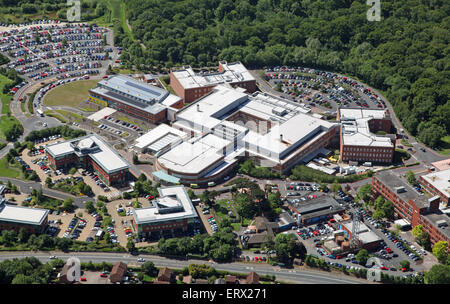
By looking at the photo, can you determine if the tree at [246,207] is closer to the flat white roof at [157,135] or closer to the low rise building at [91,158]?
the low rise building at [91,158]

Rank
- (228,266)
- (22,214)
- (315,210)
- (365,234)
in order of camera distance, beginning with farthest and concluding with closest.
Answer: (315,210), (22,214), (365,234), (228,266)

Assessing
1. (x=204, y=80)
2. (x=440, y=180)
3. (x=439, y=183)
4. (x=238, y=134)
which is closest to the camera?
(x=439, y=183)

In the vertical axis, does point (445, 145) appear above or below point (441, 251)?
above

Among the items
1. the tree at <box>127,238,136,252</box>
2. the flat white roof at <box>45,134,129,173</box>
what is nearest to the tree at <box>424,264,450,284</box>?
the tree at <box>127,238,136,252</box>

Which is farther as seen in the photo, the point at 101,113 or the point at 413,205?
the point at 101,113

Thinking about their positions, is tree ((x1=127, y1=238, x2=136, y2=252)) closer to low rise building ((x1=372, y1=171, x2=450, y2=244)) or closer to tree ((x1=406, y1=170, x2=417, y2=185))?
low rise building ((x1=372, y1=171, x2=450, y2=244))

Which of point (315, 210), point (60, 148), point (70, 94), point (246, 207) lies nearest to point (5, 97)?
point (70, 94)

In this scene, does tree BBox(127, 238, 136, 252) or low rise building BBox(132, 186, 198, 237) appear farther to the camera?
low rise building BBox(132, 186, 198, 237)

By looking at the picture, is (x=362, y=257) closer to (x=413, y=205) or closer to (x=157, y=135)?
(x=413, y=205)
